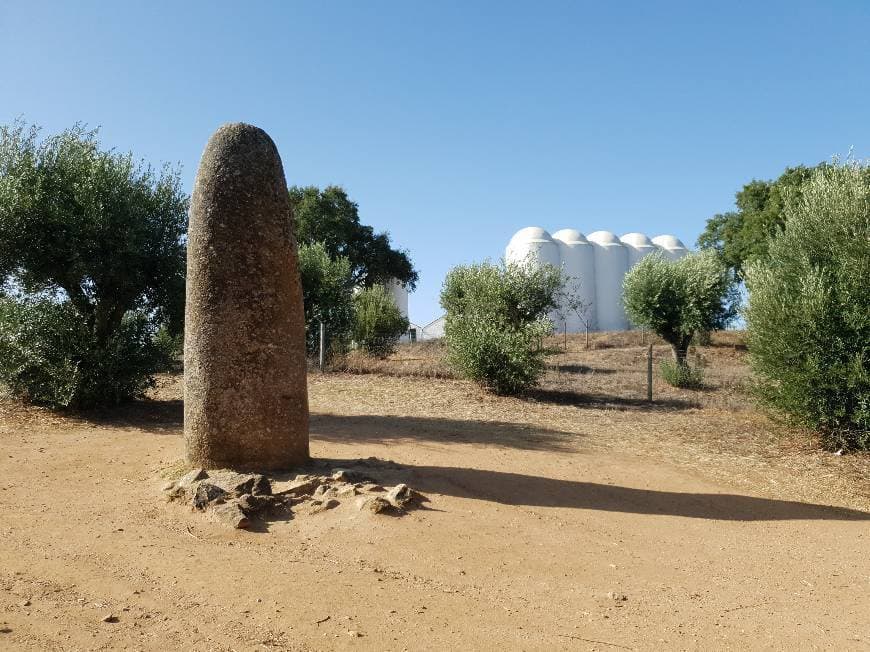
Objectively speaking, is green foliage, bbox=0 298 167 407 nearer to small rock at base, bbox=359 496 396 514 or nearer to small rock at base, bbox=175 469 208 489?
small rock at base, bbox=175 469 208 489

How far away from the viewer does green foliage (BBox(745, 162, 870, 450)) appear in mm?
10492

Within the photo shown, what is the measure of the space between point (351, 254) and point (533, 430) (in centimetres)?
3117

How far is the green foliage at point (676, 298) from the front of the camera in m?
23.7

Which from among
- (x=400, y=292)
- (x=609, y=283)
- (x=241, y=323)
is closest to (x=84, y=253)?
(x=241, y=323)

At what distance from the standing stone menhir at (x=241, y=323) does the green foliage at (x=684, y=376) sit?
589 inches

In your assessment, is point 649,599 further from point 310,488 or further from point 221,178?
point 221,178

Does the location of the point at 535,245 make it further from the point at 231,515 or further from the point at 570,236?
the point at 231,515

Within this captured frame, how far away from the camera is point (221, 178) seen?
274 inches

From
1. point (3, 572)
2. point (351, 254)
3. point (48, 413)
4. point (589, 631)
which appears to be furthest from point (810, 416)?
point (351, 254)

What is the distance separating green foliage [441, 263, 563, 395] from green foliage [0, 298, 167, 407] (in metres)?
7.89

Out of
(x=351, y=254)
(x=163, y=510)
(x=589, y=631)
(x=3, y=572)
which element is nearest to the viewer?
(x=589, y=631)

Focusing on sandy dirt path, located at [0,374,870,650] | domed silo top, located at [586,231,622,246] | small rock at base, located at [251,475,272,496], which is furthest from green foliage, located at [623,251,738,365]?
domed silo top, located at [586,231,622,246]

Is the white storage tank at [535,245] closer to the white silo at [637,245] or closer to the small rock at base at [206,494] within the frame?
the white silo at [637,245]

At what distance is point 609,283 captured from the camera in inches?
1887
